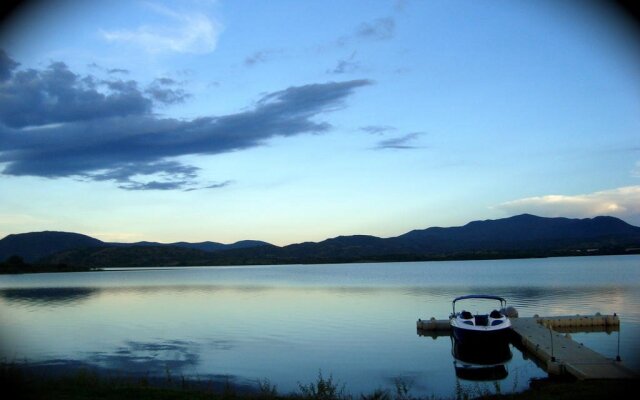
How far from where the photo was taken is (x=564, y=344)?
953 inches

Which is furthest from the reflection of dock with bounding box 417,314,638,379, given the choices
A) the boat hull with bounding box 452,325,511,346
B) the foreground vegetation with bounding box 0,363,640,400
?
the foreground vegetation with bounding box 0,363,640,400

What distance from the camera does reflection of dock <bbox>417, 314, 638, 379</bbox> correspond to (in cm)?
1830

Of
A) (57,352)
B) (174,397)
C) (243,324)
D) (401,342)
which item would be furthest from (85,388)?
(243,324)

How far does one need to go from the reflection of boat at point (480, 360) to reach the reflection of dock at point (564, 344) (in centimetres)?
143

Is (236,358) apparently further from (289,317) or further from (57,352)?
(289,317)

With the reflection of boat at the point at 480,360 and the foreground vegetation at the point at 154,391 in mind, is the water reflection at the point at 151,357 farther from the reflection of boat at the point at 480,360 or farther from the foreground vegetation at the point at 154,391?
the reflection of boat at the point at 480,360

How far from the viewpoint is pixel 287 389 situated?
20.1m

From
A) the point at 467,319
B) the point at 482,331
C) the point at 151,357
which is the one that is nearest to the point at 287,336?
the point at 151,357

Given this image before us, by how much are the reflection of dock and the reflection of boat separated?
1433 millimetres

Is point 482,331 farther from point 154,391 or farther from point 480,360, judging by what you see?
point 154,391

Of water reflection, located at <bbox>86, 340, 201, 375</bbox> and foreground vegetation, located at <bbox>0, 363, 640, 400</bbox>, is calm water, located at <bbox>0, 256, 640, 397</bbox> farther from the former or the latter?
foreground vegetation, located at <bbox>0, 363, 640, 400</bbox>

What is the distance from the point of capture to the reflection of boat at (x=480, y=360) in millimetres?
22891

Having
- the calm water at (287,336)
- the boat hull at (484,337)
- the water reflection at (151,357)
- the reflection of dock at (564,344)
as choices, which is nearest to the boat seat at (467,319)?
the boat hull at (484,337)

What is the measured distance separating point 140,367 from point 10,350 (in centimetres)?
969
